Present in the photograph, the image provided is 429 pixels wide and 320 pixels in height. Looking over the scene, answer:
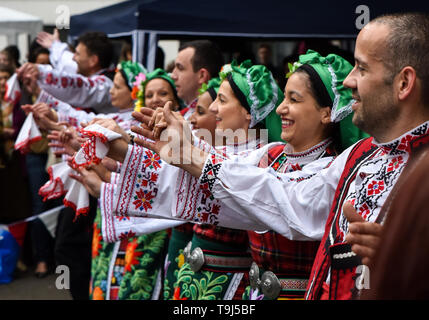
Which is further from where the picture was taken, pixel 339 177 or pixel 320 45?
pixel 320 45

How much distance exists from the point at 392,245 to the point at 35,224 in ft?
19.4

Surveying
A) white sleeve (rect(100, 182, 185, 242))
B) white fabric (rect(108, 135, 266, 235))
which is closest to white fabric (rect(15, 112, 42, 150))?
white sleeve (rect(100, 182, 185, 242))

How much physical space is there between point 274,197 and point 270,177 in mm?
70

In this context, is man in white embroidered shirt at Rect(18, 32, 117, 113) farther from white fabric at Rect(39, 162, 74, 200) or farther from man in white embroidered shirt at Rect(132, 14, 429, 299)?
man in white embroidered shirt at Rect(132, 14, 429, 299)

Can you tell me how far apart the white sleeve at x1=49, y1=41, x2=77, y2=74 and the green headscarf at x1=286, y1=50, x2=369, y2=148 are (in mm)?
3709

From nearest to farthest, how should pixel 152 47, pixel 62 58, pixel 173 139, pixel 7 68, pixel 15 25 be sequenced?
pixel 173 139 → pixel 152 47 → pixel 62 58 → pixel 7 68 → pixel 15 25

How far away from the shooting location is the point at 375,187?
1849 millimetres

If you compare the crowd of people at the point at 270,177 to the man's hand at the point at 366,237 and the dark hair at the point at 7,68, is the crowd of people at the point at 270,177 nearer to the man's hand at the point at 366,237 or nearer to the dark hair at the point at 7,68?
the man's hand at the point at 366,237

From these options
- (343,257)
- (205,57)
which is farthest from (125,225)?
(343,257)

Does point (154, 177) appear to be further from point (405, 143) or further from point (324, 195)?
point (405, 143)

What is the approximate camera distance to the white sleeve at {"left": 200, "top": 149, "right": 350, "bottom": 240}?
217 cm

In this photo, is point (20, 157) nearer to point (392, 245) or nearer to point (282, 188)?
point (282, 188)

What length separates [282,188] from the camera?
221 centimetres
